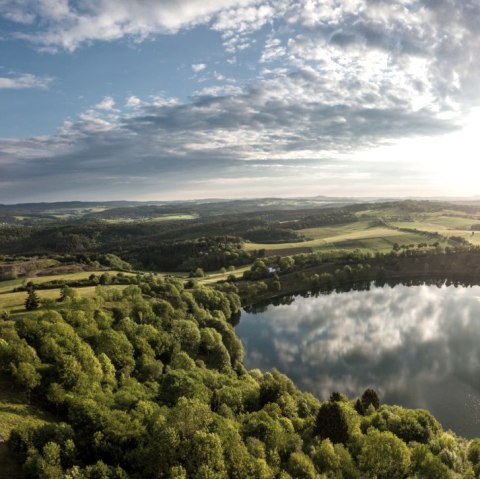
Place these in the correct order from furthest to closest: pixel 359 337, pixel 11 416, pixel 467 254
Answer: pixel 467 254 < pixel 359 337 < pixel 11 416

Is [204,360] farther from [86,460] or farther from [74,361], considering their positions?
[86,460]

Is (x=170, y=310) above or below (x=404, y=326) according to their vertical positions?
above

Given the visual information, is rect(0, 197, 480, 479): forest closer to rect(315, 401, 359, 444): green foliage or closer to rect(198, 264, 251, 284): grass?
rect(315, 401, 359, 444): green foliage

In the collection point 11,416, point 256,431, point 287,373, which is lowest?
point 287,373

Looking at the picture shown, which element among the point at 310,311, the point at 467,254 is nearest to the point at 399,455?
the point at 310,311

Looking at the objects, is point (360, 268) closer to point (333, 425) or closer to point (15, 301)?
point (333, 425)

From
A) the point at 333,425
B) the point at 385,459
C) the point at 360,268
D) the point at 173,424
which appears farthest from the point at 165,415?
the point at 360,268

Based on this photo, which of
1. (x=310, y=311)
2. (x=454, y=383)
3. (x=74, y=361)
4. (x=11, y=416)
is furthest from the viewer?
(x=310, y=311)

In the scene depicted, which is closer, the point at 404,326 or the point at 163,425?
the point at 163,425
